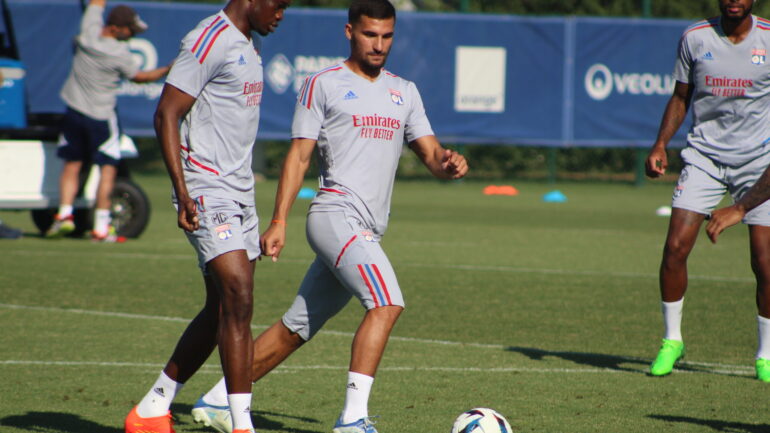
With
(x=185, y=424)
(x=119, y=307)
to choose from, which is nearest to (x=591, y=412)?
(x=185, y=424)

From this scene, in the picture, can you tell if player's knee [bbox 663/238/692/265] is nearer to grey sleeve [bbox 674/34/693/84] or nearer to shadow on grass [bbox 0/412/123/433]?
grey sleeve [bbox 674/34/693/84]

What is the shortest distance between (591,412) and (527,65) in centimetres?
1942

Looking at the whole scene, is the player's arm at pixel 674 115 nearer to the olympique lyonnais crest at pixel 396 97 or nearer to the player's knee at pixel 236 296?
the olympique lyonnais crest at pixel 396 97

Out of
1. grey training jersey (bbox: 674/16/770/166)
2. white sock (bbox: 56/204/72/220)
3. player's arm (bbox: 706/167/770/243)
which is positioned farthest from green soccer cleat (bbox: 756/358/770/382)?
white sock (bbox: 56/204/72/220)

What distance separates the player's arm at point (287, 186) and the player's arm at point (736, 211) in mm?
1872

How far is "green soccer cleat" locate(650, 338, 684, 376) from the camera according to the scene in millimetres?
7562

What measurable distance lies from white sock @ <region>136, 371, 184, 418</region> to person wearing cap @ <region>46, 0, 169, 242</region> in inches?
A: 336

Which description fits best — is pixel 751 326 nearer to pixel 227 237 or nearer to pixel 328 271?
pixel 328 271

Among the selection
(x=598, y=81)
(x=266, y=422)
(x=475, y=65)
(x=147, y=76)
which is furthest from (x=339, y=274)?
(x=598, y=81)

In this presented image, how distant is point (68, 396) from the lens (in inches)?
264

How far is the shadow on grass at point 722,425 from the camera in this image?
6125mm

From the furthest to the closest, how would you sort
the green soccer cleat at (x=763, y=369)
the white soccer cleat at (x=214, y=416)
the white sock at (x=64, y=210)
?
the white sock at (x=64, y=210), the green soccer cleat at (x=763, y=369), the white soccer cleat at (x=214, y=416)

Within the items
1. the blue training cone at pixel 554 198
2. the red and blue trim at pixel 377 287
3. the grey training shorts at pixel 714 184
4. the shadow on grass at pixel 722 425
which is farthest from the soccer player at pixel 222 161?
the blue training cone at pixel 554 198

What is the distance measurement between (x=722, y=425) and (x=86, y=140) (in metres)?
9.64
